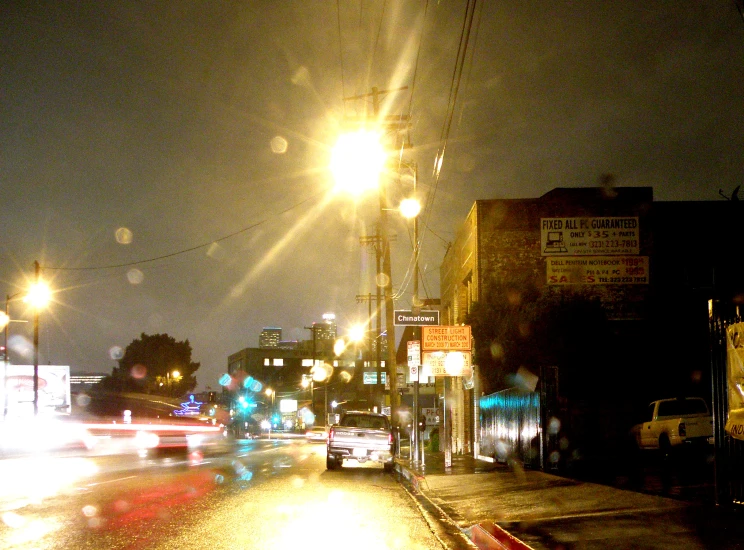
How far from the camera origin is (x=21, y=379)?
4756 centimetres

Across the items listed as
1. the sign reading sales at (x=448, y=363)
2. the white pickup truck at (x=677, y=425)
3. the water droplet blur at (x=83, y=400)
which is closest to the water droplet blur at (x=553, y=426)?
the sign reading sales at (x=448, y=363)

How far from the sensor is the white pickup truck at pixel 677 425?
71.3ft

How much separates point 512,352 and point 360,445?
6995 mm

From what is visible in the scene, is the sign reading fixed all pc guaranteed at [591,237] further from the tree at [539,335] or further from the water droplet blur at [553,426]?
the water droplet blur at [553,426]

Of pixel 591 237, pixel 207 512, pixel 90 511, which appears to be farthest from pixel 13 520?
pixel 591 237

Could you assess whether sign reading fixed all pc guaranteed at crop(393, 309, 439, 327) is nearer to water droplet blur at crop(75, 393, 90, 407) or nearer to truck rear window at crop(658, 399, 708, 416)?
truck rear window at crop(658, 399, 708, 416)

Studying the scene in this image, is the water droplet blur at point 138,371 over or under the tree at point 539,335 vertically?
under

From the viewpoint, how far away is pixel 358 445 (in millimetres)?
23562

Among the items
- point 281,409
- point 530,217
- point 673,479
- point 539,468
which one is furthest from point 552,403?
point 281,409

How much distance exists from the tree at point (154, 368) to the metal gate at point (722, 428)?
84684 millimetres

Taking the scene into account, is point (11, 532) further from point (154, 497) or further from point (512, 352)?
point (512, 352)

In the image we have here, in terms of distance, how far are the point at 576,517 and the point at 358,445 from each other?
1352cm

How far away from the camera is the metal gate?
32.3 ft

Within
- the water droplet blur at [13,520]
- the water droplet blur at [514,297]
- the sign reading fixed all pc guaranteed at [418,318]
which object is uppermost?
the water droplet blur at [514,297]
